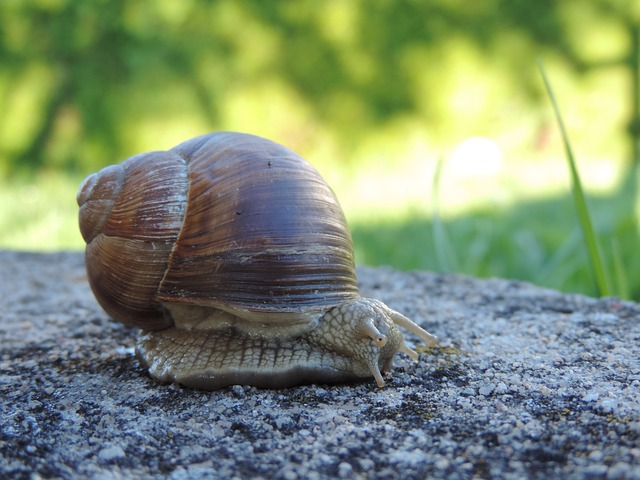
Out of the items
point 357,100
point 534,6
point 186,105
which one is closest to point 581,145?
point 534,6

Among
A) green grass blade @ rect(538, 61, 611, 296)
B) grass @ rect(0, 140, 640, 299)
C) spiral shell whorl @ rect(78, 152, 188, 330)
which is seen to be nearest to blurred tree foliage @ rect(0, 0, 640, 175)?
grass @ rect(0, 140, 640, 299)

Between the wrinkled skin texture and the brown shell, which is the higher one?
the brown shell

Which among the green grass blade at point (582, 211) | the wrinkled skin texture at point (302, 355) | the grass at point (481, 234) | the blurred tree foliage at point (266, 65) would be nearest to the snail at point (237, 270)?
the wrinkled skin texture at point (302, 355)

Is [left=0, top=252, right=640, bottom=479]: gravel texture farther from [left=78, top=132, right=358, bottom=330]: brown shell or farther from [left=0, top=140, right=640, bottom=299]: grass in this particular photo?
[left=0, top=140, right=640, bottom=299]: grass

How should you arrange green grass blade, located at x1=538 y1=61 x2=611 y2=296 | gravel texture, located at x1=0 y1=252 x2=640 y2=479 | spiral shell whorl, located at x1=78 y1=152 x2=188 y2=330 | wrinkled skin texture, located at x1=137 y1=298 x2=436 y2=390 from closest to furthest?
gravel texture, located at x1=0 y1=252 x2=640 y2=479 → wrinkled skin texture, located at x1=137 y1=298 x2=436 y2=390 → spiral shell whorl, located at x1=78 y1=152 x2=188 y2=330 → green grass blade, located at x1=538 y1=61 x2=611 y2=296

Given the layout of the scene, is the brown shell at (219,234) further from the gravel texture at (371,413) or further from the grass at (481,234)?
the grass at (481,234)

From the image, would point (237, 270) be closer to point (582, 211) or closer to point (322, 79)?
point (582, 211)

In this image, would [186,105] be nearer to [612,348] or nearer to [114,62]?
[114,62]


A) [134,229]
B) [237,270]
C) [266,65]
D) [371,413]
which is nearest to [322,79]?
[266,65]

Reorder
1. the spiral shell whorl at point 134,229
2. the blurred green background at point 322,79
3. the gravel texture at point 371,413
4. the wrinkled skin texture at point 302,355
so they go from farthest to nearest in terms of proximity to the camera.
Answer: the blurred green background at point 322,79
the spiral shell whorl at point 134,229
the wrinkled skin texture at point 302,355
the gravel texture at point 371,413
